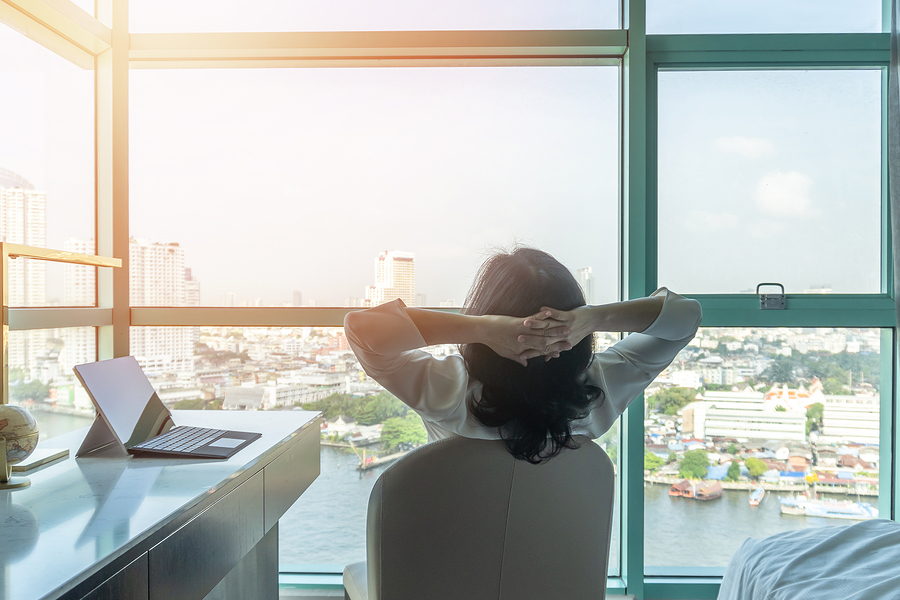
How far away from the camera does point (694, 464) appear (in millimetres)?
1995

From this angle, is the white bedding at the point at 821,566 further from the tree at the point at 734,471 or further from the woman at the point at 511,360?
the tree at the point at 734,471

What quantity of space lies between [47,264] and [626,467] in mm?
2095

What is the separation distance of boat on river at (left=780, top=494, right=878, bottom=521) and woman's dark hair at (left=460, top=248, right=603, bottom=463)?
1.43m

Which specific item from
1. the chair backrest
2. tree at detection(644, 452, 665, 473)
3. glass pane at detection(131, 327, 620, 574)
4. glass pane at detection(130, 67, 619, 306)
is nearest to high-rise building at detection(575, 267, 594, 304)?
glass pane at detection(130, 67, 619, 306)

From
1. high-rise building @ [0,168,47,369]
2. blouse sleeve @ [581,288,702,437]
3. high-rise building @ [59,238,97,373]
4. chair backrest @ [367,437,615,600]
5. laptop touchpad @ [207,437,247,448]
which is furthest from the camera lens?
high-rise building @ [59,238,97,373]

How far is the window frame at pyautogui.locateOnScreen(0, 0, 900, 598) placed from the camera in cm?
188

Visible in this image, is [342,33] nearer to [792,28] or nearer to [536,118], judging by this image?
[536,118]

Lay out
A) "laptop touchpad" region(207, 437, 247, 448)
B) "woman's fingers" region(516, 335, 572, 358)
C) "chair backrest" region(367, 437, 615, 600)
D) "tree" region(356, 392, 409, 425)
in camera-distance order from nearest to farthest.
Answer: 1. "chair backrest" region(367, 437, 615, 600)
2. "woman's fingers" region(516, 335, 572, 358)
3. "laptop touchpad" region(207, 437, 247, 448)
4. "tree" region(356, 392, 409, 425)

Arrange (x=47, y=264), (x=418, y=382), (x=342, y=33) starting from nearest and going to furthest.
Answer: (x=418, y=382)
(x=47, y=264)
(x=342, y=33)

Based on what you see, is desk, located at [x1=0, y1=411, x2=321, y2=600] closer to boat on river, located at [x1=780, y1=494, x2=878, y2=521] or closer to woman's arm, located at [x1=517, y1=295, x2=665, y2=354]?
woman's arm, located at [x1=517, y1=295, x2=665, y2=354]

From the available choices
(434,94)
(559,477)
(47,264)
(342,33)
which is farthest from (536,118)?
(47,264)

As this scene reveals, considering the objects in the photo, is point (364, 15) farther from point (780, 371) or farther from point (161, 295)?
point (780, 371)

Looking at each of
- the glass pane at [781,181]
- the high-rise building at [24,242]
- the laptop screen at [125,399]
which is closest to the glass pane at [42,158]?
the high-rise building at [24,242]

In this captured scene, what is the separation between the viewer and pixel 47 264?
1.73 meters
